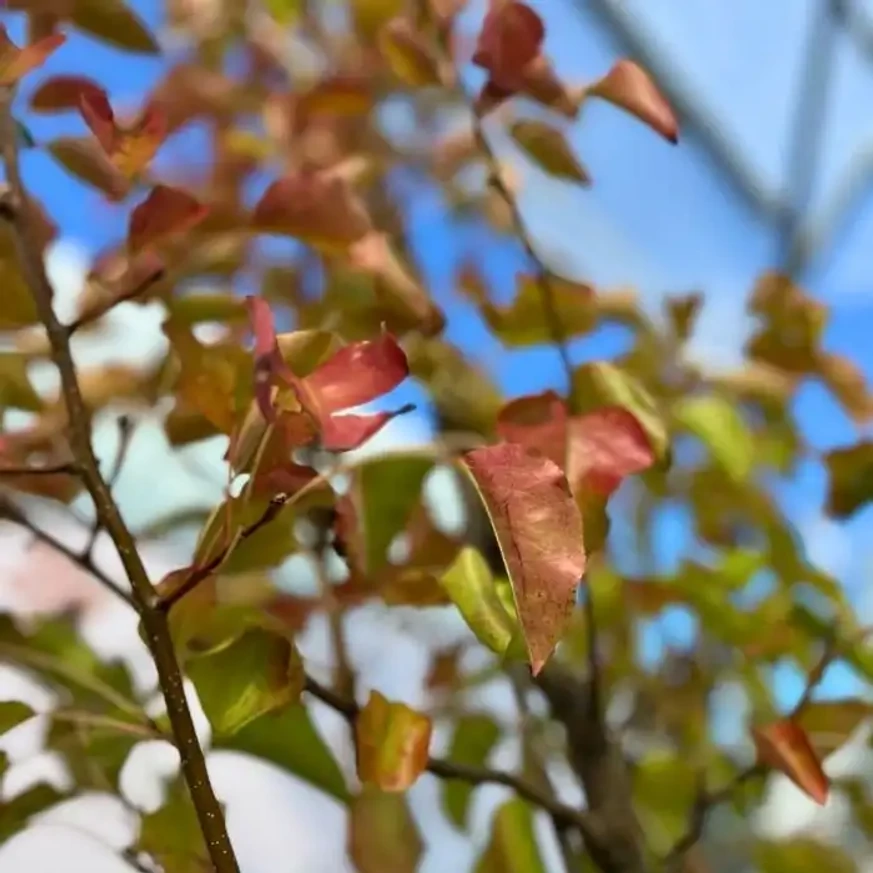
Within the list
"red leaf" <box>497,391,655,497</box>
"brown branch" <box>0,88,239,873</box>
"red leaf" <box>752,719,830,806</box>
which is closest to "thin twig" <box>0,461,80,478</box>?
"brown branch" <box>0,88,239,873</box>

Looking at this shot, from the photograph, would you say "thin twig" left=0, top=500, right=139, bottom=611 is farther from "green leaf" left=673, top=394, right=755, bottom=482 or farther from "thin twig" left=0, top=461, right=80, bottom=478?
"green leaf" left=673, top=394, right=755, bottom=482

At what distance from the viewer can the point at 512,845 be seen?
400mm

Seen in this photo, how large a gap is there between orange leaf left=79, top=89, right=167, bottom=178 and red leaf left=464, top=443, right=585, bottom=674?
126mm

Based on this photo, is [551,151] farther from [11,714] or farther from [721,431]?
[11,714]

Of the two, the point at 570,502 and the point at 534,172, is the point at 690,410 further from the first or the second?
the point at 534,172

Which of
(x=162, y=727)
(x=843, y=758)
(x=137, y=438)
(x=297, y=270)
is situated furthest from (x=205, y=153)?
(x=843, y=758)

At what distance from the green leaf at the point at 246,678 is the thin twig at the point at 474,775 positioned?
0.02m

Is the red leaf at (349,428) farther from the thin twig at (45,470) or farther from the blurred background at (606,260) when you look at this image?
the blurred background at (606,260)

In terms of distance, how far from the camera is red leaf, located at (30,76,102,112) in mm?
Result: 349

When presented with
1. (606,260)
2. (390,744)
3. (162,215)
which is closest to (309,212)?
(162,215)

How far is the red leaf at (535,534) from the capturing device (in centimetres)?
20

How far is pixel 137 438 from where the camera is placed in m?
1.01

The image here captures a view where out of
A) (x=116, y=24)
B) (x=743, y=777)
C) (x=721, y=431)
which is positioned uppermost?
(x=116, y=24)

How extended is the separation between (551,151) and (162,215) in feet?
0.43
